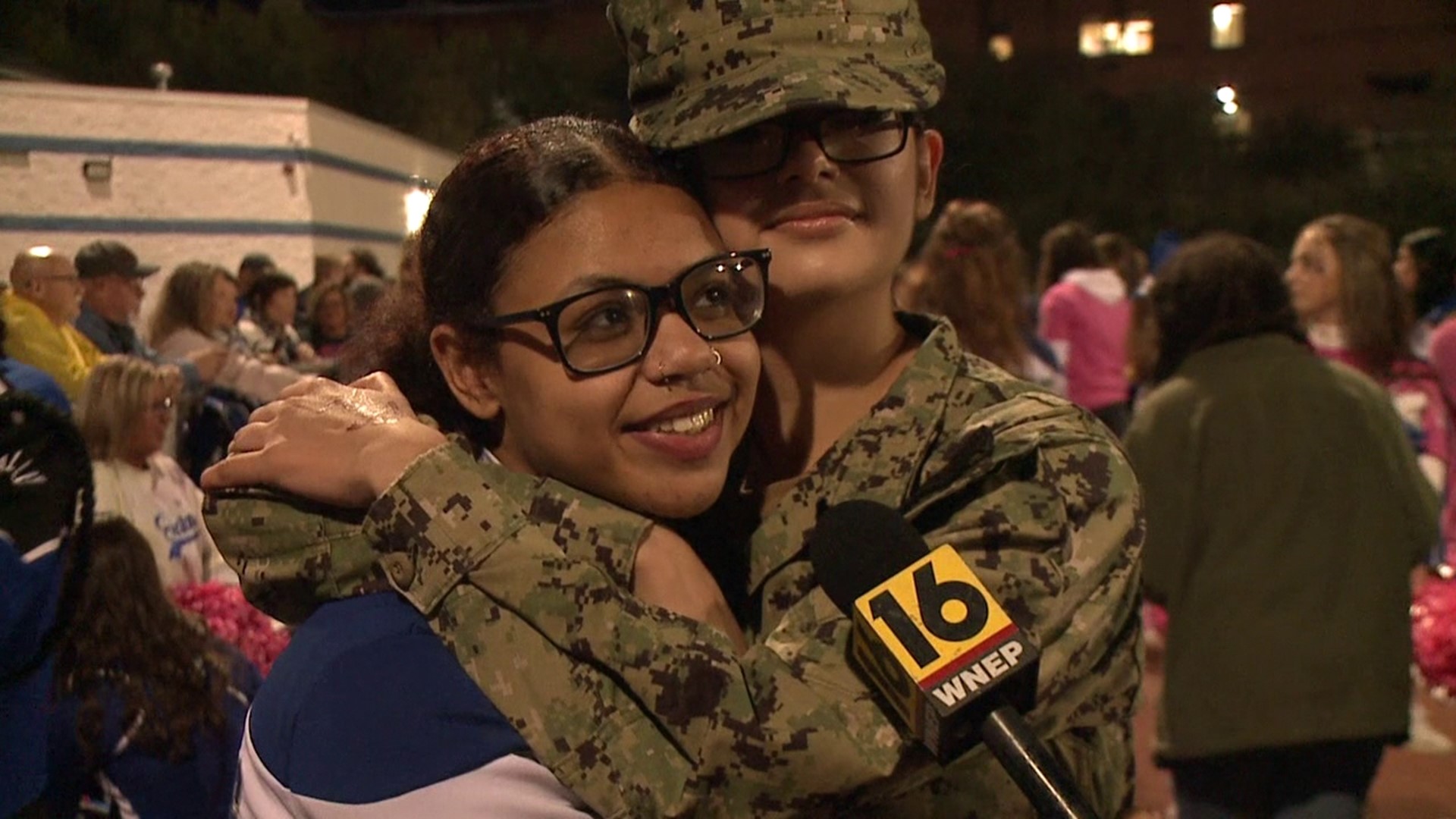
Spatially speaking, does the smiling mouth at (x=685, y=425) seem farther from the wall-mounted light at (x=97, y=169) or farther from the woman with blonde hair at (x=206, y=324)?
the woman with blonde hair at (x=206, y=324)

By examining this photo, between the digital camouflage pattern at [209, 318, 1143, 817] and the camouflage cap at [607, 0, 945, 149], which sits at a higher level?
the camouflage cap at [607, 0, 945, 149]

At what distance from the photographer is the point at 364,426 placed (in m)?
1.66

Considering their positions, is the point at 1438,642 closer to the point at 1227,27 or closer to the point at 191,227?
the point at 191,227

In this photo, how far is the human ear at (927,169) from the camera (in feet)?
6.66

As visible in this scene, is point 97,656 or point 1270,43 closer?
point 97,656

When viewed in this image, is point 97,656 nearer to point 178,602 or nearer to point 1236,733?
point 178,602

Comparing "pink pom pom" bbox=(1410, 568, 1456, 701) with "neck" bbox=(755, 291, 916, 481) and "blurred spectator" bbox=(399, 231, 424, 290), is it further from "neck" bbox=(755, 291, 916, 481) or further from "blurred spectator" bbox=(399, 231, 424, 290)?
"blurred spectator" bbox=(399, 231, 424, 290)

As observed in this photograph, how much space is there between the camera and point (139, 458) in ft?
14.6

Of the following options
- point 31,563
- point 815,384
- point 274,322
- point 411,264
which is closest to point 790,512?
point 815,384

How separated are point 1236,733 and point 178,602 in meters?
2.89

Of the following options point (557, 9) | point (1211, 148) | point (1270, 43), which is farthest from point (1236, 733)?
point (1211, 148)

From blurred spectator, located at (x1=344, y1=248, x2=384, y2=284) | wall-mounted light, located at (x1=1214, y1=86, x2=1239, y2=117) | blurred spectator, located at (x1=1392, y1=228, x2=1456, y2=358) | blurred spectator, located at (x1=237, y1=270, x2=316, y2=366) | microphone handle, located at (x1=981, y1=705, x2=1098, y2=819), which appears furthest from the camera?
wall-mounted light, located at (x1=1214, y1=86, x2=1239, y2=117)

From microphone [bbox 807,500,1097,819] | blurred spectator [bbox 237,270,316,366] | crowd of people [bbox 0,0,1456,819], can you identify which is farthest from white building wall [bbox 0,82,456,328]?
microphone [bbox 807,500,1097,819]

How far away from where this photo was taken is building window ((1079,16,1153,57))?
85.7ft
